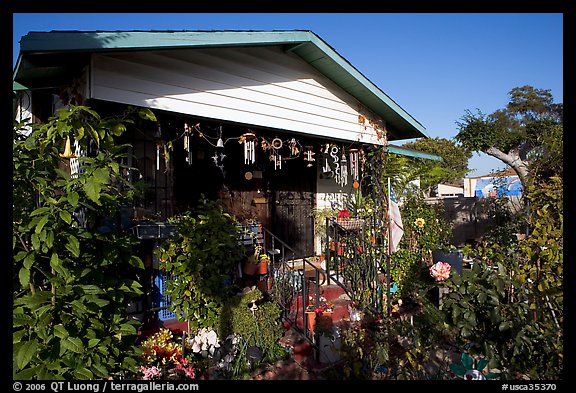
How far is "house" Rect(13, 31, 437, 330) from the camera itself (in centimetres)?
391

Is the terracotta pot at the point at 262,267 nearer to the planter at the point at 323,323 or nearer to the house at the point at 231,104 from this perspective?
the planter at the point at 323,323

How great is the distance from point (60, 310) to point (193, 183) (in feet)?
13.1

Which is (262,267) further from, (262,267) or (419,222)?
(419,222)

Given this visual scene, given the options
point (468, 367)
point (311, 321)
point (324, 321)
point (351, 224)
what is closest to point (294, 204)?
point (351, 224)

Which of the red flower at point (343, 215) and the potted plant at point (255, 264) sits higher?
the red flower at point (343, 215)

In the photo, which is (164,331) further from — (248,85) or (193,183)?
(248,85)

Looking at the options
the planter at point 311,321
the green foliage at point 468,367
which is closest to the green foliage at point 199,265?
the planter at point 311,321

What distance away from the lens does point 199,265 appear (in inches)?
154

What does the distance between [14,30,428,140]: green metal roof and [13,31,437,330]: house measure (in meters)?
0.01

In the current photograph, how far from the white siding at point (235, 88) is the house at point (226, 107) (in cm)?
1

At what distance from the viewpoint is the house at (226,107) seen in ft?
12.8

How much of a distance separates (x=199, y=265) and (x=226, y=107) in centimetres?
230
